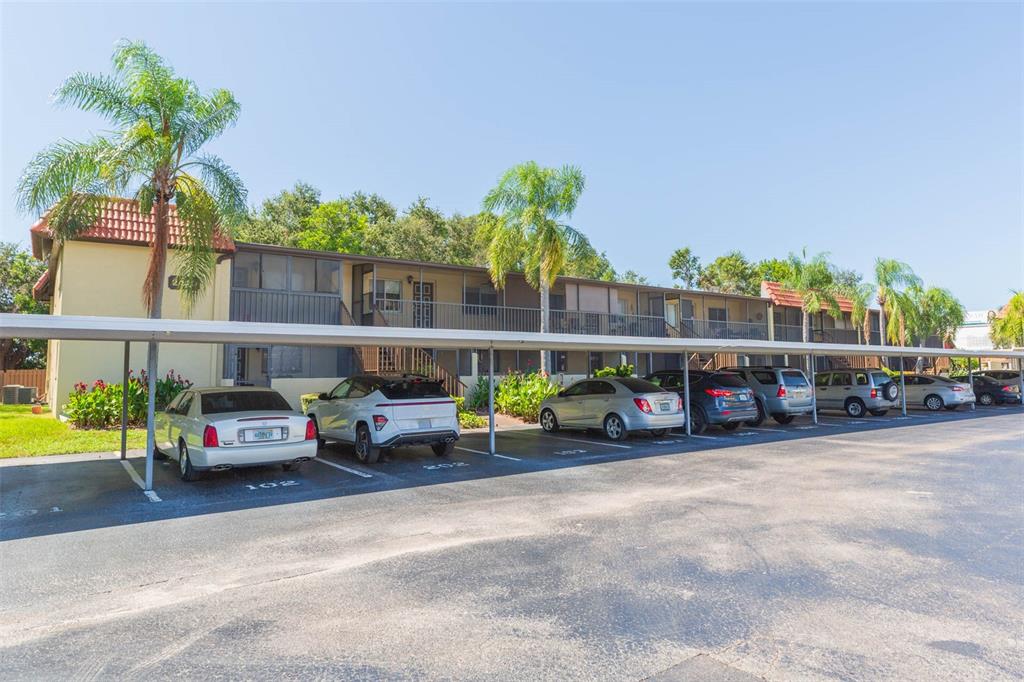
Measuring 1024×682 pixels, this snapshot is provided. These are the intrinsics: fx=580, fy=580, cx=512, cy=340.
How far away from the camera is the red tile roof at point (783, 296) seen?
32.4m

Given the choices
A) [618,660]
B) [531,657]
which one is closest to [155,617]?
[531,657]

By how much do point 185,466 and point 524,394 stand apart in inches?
433

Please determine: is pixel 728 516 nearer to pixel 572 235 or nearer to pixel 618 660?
pixel 618 660

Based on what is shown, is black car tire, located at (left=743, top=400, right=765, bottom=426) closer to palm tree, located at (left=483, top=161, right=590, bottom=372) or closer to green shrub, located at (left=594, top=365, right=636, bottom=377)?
green shrub, located at (left=594, top=365, right=636, bottom=377)

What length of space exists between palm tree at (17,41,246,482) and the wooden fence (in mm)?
18001

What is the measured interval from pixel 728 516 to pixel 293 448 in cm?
601

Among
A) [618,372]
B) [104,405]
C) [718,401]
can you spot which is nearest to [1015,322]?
[618,372]

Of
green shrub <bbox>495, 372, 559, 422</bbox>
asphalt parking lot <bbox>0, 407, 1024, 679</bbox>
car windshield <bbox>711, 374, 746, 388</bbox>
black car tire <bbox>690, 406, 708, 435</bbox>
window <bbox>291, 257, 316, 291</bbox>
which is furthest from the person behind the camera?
window <bbox>291, 257, 316, 291</bbox>

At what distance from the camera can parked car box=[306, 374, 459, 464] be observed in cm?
982

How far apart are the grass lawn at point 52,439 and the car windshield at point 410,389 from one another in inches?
239

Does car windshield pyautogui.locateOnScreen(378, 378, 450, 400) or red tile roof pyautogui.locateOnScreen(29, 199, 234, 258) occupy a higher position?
red tile roof pyautogui.locateOnScreen(29, 199, 234, 258)

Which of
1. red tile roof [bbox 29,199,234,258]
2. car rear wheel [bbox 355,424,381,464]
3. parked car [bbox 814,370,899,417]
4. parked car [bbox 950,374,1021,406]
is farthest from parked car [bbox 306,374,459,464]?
parked car [bbox 950,374,1021,406]

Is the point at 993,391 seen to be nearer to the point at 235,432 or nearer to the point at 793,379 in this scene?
the point at 793,379

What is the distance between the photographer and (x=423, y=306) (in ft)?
69.9
